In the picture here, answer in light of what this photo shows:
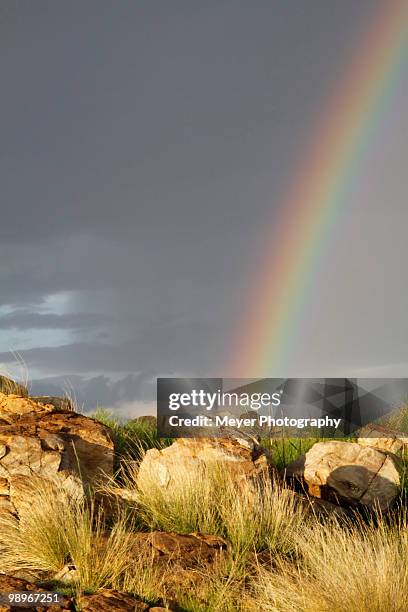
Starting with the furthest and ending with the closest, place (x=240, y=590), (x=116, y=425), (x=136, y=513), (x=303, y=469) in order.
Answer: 1. (x=116, y=425)
2. (x=303, y=469)
3. (x=136, y=513)
4. (x=240, y=590)

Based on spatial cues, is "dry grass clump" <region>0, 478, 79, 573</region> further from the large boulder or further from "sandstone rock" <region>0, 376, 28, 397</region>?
"sandstone rock" <region>0, 376, 28, 397</region>

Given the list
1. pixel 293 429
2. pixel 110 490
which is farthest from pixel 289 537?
pixel 293 429

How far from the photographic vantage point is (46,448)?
10.6m

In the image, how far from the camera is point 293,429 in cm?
2027

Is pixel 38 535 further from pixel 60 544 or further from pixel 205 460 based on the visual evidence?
pixel 205 460

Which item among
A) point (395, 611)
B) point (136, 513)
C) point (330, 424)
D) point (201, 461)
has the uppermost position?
point (330, 424)

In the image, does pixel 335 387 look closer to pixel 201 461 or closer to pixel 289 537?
pixel 201 461

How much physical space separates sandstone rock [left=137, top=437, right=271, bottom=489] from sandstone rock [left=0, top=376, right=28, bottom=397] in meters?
4.16

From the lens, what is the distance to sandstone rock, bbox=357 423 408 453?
1638 centimetres

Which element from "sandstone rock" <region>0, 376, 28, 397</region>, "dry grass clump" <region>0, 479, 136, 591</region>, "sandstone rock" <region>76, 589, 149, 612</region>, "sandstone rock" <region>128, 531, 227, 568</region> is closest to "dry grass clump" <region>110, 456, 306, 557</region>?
"sandstone rock" <region>128, 531, 227, 568</region>

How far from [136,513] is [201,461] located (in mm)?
1307

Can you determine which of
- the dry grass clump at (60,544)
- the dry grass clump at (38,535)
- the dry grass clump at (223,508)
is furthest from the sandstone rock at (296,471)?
the dry grass clump at (38,535)

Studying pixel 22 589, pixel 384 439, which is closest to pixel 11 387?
pixel 384 439

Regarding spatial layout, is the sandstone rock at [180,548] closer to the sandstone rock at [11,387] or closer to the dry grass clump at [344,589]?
the dry grass clump at [344,589]
